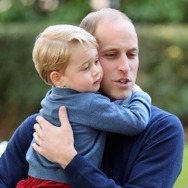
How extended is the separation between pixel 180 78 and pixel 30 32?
3097 mm

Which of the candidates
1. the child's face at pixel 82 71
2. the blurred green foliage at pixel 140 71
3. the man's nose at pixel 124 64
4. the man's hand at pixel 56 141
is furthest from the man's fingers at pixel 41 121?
the blurred green foliage at pixel 140 71

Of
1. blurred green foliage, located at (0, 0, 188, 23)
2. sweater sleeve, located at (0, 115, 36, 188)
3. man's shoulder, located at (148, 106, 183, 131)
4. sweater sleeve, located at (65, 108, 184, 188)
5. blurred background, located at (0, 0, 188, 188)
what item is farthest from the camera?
blurred green foliage, located at (0, 0, 188, 23)

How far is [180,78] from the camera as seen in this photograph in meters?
13.8

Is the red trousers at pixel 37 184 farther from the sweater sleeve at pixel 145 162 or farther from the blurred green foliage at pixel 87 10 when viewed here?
the blurred green foliage at pixel 87 10

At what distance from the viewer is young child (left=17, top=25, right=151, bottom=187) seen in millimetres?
3047

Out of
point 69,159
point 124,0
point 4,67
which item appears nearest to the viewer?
point 69,159

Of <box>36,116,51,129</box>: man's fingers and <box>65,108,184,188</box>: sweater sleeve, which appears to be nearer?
<box>65,108,184,188</box>: sweater sleeve

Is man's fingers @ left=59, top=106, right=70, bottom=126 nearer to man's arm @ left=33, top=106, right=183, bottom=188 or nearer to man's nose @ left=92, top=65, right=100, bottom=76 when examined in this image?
man's arm @ left=33, top=106, right=183, bottom=188

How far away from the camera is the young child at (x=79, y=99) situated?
3047 mm

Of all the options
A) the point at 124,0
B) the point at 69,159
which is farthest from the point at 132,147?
the point at 124,0

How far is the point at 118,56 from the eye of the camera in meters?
3.18

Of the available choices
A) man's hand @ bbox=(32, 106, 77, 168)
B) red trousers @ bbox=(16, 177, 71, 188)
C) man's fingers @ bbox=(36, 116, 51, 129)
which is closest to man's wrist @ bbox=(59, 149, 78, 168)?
man's hand @ bbox=(32, 106, 77, 168)

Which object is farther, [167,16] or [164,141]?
[167,16]

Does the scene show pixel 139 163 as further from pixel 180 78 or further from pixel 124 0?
pixel 124 0
